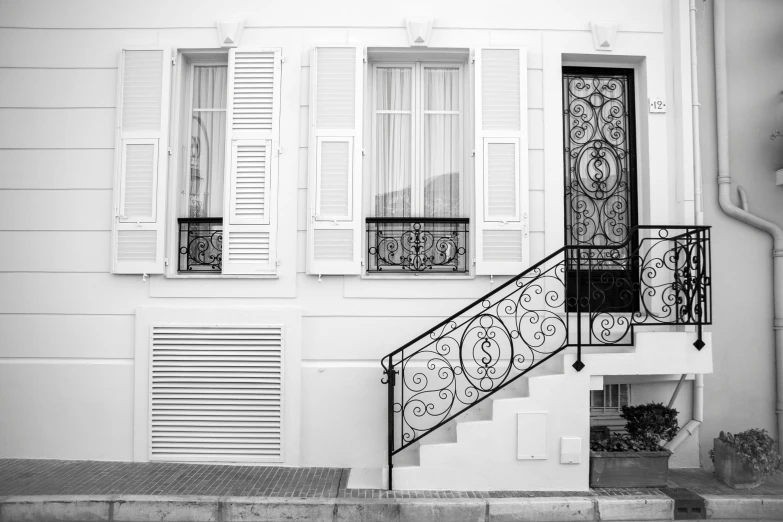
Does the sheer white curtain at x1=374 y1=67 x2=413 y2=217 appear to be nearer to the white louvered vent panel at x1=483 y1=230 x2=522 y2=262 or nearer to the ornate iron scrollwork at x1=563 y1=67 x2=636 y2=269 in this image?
the white louvered vent panel at x1=483 y1=230 x2=522 y2=262

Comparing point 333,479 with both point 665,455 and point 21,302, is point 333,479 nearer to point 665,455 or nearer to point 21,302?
point 665,455

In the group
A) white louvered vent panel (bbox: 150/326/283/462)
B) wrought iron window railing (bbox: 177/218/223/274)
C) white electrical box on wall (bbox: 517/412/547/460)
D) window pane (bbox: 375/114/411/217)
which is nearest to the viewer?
white electrical box on wall (bbox: 517/412/547/460)

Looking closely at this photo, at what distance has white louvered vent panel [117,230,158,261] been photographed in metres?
5.88

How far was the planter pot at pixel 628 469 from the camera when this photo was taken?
5.08 m

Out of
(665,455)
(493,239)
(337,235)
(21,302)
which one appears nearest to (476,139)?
(493,239)

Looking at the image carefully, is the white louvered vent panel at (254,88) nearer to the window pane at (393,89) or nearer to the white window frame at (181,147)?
the white window frame at (181,147)

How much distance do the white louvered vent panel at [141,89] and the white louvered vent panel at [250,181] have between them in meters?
0.95

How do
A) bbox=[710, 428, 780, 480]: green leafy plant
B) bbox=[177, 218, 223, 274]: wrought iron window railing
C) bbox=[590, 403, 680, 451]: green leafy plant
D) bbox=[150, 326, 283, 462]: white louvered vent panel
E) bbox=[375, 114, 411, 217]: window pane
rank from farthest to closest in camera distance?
bbox=[375, 114, 411, 217]: window pane < bbox=[177, 218, 223, 274]: wrought iron window railing < bbox=[150, 326, 283, 462]: white louvered vent panel < bbox=[590, 403, 680, 451]: green leafy plant < bbox=[710, 428, 780, 480]: green leafy plant

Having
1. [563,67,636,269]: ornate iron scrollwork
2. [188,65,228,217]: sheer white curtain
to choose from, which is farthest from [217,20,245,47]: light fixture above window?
[563,67,636,269]: ornate iron scrollwork

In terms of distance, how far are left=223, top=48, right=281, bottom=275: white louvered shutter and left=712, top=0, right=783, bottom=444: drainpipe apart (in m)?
4.68

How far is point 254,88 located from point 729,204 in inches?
202

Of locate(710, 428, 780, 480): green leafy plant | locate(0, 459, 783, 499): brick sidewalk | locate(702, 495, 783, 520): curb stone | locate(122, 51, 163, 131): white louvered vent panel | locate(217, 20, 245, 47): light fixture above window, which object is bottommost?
locate(702, 495, 783, 520): curb stone

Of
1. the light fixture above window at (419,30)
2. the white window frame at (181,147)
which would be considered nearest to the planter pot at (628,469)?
the white window frame at (181,147)

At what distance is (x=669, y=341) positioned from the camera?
201 inches
